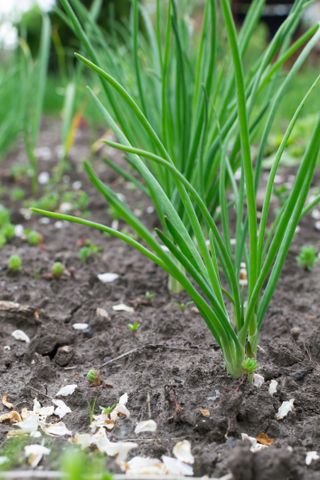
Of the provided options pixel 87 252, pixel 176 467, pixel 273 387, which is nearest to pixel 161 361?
pixel 273 387

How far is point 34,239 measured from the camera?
7.48 ft

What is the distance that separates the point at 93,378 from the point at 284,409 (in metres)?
0.42

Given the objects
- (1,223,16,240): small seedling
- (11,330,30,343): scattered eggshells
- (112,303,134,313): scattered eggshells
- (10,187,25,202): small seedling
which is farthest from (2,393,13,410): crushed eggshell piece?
(10,187,25,202): small seedling

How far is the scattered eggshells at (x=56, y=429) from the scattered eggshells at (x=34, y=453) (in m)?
0.09

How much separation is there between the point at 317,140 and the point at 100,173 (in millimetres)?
2270

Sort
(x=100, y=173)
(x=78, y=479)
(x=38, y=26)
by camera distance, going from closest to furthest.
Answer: (x=78, y=479), (x=100, y=173), (x=38, y=26)

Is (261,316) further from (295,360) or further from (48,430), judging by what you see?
(48,430)

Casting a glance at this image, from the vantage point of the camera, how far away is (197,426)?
1173mm

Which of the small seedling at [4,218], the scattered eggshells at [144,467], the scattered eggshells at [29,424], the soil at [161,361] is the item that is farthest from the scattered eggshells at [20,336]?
the small seedling at [4,218]

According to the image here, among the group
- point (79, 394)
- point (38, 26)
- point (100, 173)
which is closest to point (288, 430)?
point (79, 394)

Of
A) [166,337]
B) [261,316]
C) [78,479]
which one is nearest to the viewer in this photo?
[78,479]

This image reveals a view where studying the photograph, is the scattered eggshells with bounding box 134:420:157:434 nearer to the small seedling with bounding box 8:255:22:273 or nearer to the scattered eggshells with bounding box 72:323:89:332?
the scattered eggshells with bounding box 72:323:89:332

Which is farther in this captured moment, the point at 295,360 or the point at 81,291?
the point at 81,291

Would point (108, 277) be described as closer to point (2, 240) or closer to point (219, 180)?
point (2, 240)
